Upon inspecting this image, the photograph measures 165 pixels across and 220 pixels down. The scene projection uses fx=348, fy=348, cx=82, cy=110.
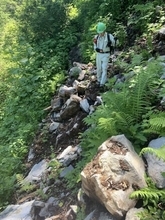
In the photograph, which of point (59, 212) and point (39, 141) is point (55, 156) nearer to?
point (39, 141)

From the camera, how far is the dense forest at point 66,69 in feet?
18.4

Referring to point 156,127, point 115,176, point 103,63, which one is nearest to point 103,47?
point 103,63

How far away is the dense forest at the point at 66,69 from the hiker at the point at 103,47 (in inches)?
16.0

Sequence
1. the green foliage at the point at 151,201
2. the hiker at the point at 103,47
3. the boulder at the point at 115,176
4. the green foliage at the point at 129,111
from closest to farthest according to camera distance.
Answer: the green foliage at the point at 151,201, the boulder at the point at 115,176, the green foliage at the point at 129,111, the hiker at the point at 103,47

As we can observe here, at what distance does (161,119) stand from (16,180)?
4.67 metres

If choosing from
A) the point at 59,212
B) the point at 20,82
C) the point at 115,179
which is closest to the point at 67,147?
the point at 59,212

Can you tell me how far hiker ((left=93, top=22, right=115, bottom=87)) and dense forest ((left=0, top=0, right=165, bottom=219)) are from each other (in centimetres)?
41

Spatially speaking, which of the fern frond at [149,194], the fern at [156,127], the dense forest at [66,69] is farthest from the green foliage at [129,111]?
the fern frond at [149,194]

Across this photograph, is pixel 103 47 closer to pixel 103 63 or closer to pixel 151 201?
pixel 103 63

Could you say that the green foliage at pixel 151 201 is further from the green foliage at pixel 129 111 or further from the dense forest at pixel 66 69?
the green foliage at pixel 129 111

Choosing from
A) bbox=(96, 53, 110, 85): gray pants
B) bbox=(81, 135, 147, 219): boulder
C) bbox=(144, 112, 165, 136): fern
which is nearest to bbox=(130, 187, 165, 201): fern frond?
bbox=(81, 135, 147, 219): boulder

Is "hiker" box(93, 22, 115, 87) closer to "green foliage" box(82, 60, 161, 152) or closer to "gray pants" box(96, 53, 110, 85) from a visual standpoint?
"gray pants" box(96, 53, 110, 85)

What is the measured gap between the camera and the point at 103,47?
8672 mm

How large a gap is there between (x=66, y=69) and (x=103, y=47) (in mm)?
4916
